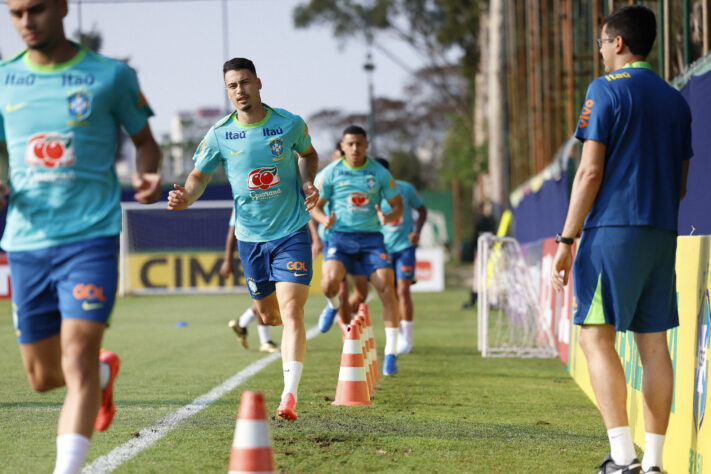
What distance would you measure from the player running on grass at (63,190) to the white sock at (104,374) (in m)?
0.07

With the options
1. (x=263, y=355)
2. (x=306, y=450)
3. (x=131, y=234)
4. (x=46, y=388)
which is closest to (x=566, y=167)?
(x=263, y=355)

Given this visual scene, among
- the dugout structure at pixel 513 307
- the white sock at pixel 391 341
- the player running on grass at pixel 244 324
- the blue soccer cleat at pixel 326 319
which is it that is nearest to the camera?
the white sock at pixel 391 341

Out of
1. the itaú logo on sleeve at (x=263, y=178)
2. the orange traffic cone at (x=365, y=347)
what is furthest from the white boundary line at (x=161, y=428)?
the itaú logo on sleeve at (x=263, y=178)

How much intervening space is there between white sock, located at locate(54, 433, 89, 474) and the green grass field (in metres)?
0.93

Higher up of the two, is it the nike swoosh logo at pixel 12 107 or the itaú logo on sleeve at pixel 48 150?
the nike swoosh logo at pixel 12 107

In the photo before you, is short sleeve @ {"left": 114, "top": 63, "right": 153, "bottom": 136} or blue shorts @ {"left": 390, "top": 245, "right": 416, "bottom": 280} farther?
blue shorts @ {"left": 390, "top": 245, "right": 416, "bottom": 280}

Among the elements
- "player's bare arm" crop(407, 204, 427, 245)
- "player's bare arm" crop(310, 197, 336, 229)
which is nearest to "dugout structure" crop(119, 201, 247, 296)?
"player's bare arm" crop(407, 204, 427, 245)

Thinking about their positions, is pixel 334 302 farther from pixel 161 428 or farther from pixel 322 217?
pixel 161 428

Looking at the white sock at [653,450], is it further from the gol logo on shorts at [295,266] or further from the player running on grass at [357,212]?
the player running on grass at [357,212]

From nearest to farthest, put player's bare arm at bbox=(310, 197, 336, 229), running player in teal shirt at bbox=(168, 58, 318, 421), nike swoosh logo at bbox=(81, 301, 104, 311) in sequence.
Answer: nike swoosh logo at bbox=(81, 301, 104, 311), running player in teal shirt at bbox=(168, 58, 318, 421), player's bare arm at bbox=(310, 197, 336, 229)

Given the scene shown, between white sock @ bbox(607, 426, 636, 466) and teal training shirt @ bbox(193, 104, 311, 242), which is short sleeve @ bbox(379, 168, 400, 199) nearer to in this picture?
teal training shirt @ bbox(193, 104, 311, 242)

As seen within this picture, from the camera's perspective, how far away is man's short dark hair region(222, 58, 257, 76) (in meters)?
6.31

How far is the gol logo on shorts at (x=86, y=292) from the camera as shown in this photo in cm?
398

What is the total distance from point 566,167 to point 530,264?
2.90m
